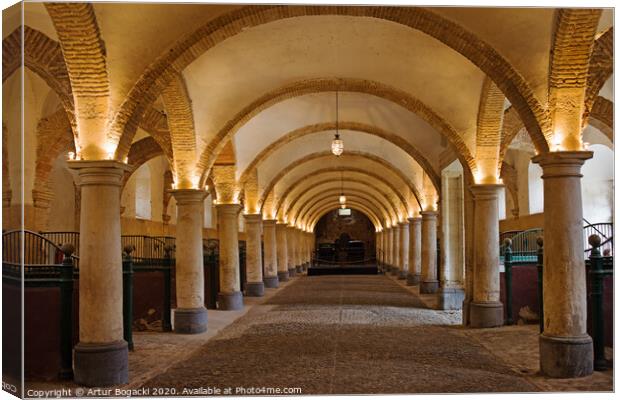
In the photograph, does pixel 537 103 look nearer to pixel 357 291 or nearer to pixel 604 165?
pixel 604 165

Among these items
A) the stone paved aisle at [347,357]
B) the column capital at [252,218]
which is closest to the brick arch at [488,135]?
the stone paved aisle at [347,357]

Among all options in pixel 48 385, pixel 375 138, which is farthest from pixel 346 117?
pixel 48 385

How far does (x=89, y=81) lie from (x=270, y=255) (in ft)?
57.8

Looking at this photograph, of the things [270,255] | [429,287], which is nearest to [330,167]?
[270,255]

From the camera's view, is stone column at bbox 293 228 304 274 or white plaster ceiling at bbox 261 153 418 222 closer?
white plaster ceiling at bbox 261 153 418 222

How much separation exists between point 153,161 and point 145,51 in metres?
15.8

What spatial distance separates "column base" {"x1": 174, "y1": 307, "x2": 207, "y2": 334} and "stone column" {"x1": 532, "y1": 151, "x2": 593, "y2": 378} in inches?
270

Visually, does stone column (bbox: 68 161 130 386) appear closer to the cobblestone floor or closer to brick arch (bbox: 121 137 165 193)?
the cobblestone floor

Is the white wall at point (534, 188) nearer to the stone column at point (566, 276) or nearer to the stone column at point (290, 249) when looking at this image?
the stone column at point (566, 276)

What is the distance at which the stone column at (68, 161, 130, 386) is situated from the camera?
24.8 ft

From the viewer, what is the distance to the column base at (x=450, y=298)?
16.1 metres

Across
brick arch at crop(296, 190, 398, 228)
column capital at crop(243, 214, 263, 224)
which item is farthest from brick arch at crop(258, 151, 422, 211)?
brick arch at crop(296, 190, 398, 228)

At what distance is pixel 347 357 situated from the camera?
9.38m

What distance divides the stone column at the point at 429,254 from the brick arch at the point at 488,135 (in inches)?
312
